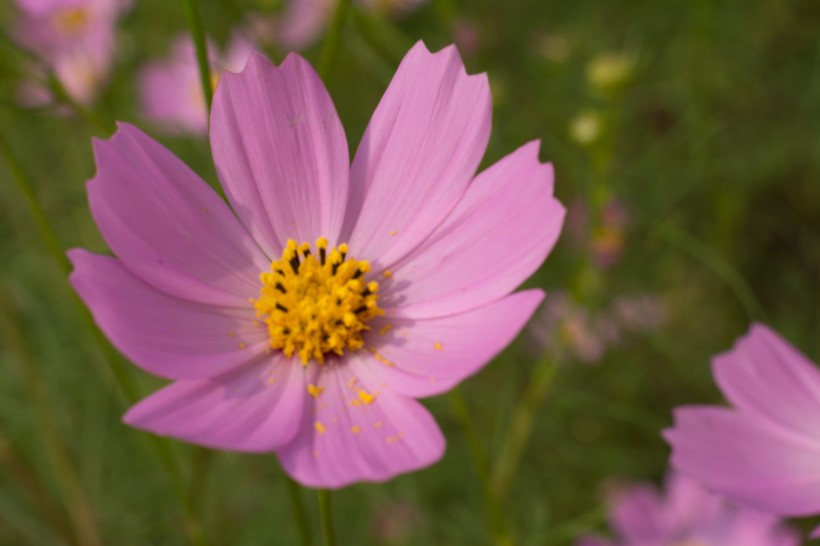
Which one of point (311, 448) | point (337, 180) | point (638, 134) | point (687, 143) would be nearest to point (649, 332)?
point (687, 143)

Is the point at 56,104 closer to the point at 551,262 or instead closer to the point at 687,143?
the point at 551,262

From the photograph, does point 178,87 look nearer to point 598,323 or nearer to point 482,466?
point 598,323

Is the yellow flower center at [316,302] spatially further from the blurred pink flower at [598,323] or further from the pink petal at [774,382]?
the blurred pink flower at [598,323]

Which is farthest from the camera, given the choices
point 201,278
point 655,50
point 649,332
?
point 655,50

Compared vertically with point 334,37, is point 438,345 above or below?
below

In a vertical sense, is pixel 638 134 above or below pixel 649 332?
above

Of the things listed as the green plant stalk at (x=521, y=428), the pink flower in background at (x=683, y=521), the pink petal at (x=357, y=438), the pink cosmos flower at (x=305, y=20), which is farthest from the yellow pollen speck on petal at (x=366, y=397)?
the pink cosmos flower at (x=305, y=20)

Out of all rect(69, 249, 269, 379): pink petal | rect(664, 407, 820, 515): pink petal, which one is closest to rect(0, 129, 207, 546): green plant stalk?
rect(69, 249, 269, 379): pink petal

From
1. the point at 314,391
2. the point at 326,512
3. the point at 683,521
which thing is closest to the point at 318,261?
the point at 314,391
